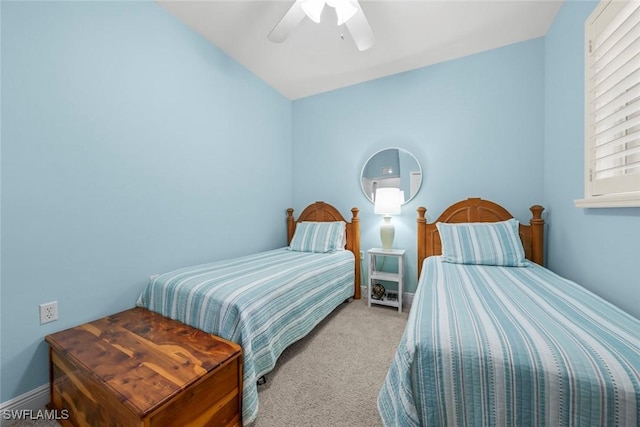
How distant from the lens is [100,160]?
1.56 metres

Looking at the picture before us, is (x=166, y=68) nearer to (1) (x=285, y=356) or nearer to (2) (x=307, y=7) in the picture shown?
(2) (x=307, y=7)

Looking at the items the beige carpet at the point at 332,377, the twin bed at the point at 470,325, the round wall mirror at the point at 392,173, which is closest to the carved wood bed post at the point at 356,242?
the round wall mirror at the point at 392,173

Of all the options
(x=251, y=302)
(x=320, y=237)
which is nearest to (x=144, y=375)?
(x=251, y=302)

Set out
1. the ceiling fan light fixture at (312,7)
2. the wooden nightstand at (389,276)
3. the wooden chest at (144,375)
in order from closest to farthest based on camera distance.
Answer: the wooden chest at (144,375)
the ceiling fan light fixture at (312,7)
the wooden nightstand at (389,276)

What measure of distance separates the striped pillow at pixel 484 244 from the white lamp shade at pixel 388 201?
0.55m

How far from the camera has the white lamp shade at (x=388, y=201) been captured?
2.64m

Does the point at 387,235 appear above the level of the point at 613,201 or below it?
below

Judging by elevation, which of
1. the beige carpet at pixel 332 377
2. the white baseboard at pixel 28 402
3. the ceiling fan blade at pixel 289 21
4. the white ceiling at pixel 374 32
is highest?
the white ceiling at pixel 374 32

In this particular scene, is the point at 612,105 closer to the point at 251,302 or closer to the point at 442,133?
the point at 442,133

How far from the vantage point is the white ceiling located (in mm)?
1885

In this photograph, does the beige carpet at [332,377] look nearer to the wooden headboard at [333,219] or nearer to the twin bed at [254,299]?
the twin bed at [254,299]

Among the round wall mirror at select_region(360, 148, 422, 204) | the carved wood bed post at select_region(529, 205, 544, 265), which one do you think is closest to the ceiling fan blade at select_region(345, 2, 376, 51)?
the round wall mirror at select_region(360, 148, 422, 204)

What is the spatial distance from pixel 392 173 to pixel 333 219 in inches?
35.9

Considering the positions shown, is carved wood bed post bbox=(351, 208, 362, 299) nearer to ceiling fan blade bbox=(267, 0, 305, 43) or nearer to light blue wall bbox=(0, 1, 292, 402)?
light blue wall bbox=(0, 1, 292, 402)
